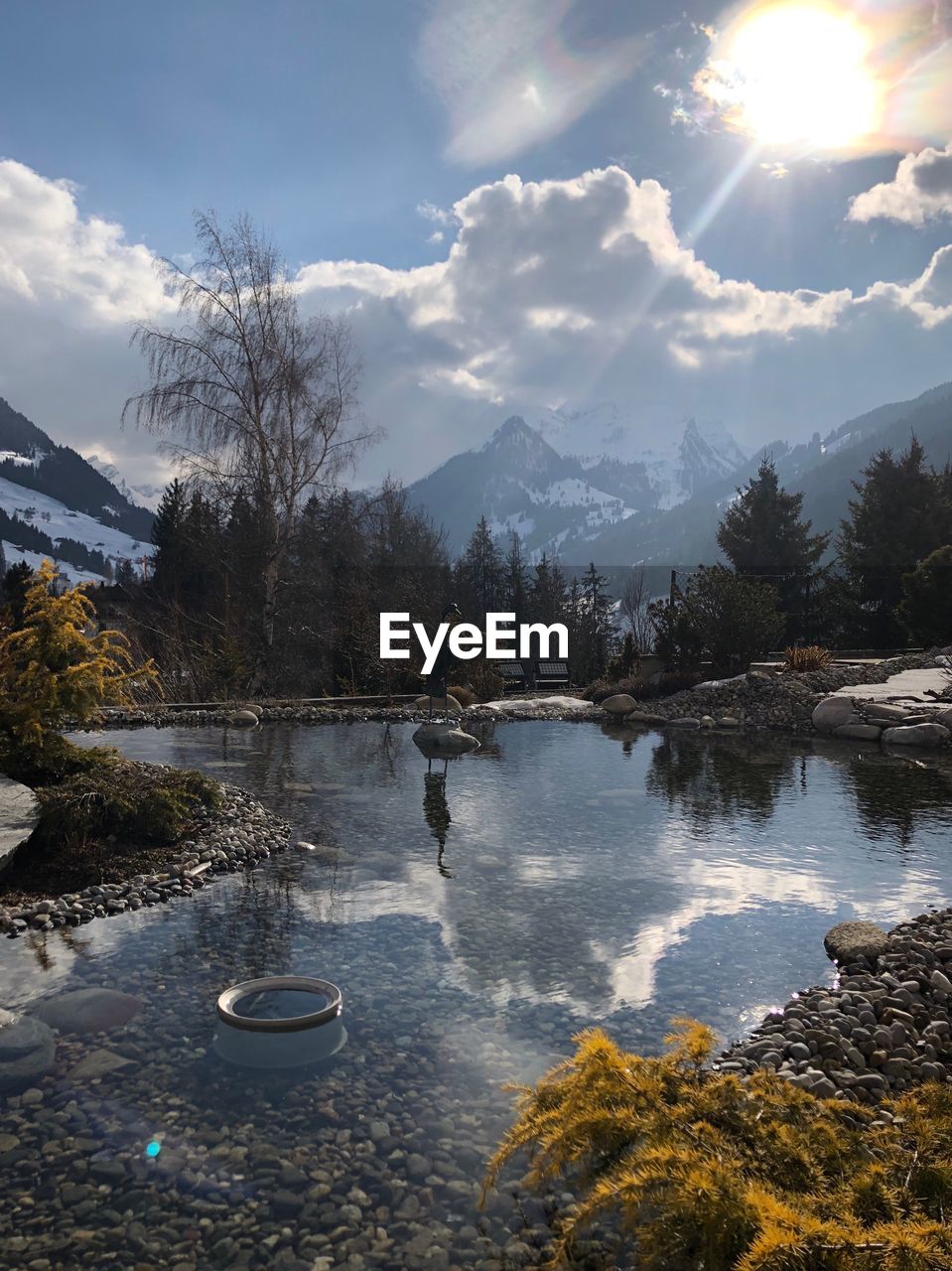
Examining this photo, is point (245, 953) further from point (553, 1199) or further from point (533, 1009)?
point (553, 1199)

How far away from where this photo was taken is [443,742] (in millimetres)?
11516

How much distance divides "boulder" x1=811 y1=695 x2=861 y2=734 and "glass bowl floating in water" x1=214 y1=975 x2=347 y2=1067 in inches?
447

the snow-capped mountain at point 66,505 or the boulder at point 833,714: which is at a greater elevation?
the snow-capped mountain at point 66,505

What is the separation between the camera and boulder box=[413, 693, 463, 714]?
1521 cm

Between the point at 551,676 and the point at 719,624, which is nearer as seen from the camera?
the point at 719,624

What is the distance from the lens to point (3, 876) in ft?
17.8

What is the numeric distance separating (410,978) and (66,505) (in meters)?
203

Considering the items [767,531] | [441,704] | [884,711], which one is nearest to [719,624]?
[884,711]

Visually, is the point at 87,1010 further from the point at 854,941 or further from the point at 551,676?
the point at 551,676

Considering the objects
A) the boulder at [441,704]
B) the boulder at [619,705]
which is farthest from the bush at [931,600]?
the boulder at [441,704]

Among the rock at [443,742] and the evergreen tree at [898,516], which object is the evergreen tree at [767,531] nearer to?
the evergreen tree at [898,516]

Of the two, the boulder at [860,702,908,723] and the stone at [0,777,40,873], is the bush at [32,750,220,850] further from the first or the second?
the boulder at [860,702,908,723]

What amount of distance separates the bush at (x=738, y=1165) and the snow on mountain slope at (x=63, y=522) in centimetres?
16910

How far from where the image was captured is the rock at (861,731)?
12.6m
